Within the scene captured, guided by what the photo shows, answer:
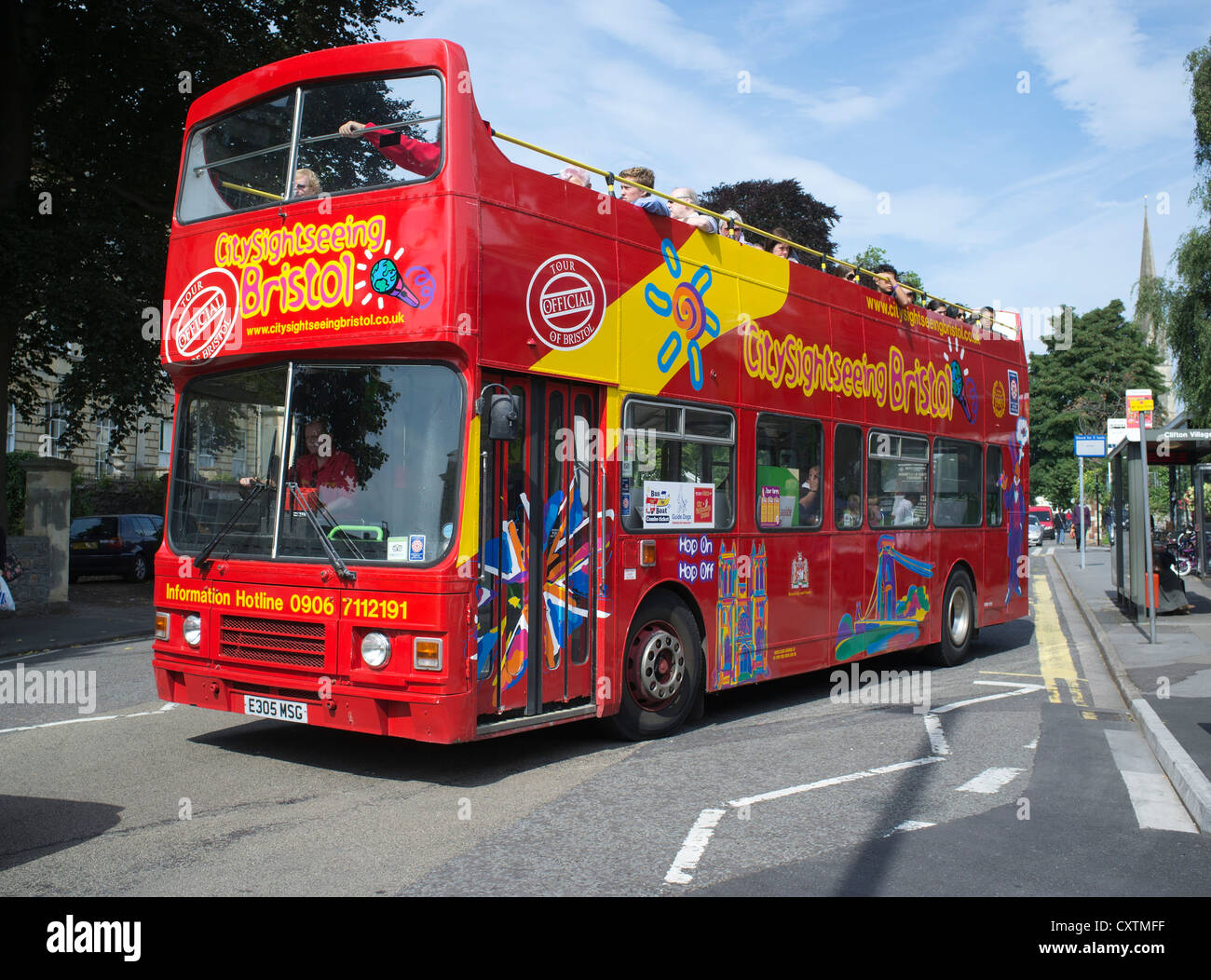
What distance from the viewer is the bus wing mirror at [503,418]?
6.46m

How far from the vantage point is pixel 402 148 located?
6781mm

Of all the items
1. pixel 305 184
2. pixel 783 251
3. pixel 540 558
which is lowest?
pixel 540 558

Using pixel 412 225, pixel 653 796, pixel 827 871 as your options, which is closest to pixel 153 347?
pixel 412 225

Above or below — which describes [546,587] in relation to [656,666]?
above

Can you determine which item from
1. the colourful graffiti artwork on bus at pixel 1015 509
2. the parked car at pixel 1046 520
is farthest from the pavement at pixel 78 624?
the parked car at pixel 1046 520

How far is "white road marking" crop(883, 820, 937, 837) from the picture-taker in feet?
19.2

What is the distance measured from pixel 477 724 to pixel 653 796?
3.67 feet

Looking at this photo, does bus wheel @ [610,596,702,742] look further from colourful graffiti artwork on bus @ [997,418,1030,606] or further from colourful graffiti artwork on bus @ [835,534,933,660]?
colourful graffiti artwork on bus @ [997,418,1030,606]

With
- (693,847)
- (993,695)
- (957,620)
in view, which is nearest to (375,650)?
(693,847)

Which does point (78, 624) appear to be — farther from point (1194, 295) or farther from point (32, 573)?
point (1194, 295)

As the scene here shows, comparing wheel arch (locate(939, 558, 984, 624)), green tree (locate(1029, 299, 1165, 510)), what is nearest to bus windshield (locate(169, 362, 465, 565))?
wheel arch (locate(939, 558, 984, 624))

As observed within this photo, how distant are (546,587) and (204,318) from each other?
9.32ft

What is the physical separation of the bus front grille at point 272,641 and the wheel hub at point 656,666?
231cm
